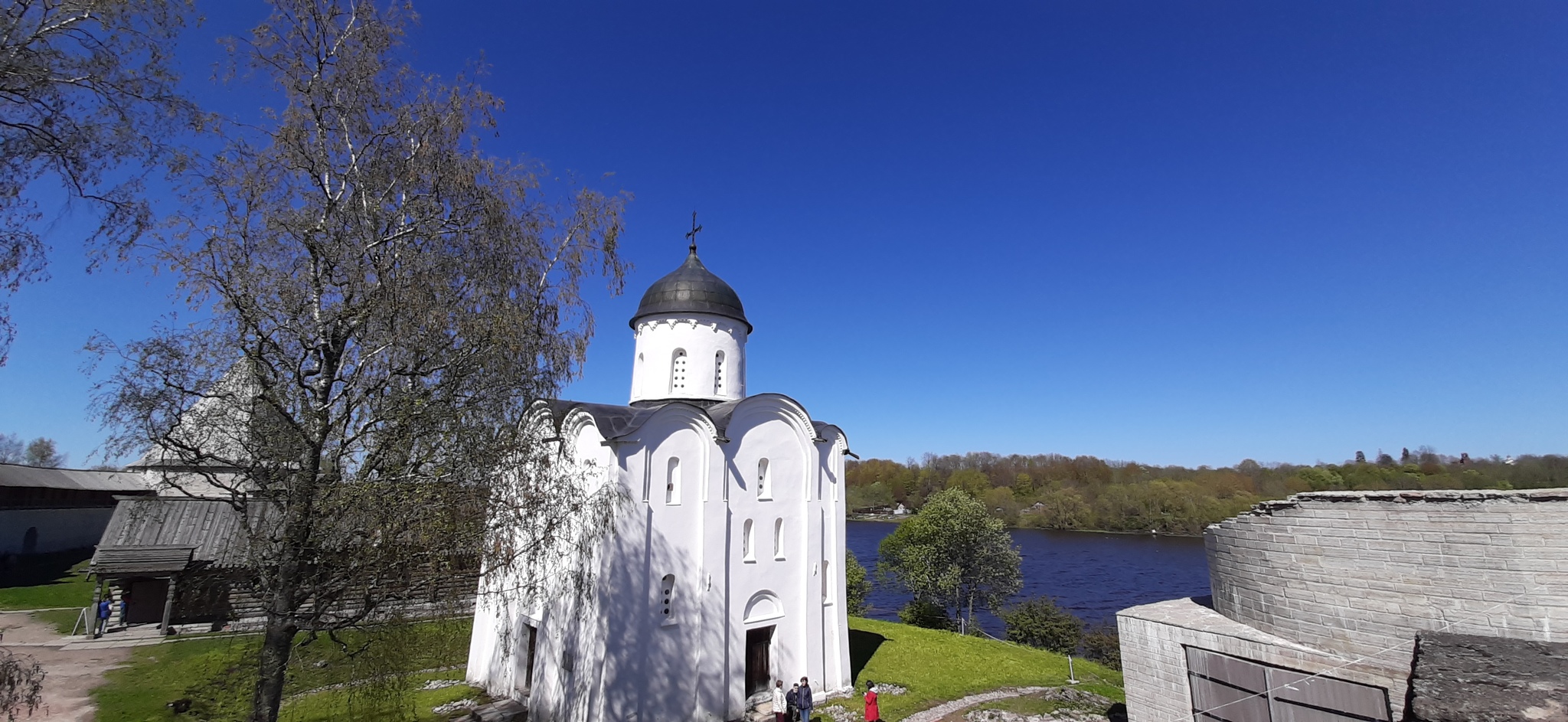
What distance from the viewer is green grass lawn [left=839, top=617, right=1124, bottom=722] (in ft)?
40.5

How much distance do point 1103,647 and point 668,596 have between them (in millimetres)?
16940

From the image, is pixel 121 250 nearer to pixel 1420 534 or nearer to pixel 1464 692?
pixel 1464 692

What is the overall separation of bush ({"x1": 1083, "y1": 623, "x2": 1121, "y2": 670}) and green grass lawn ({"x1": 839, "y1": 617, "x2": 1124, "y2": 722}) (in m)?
3.89

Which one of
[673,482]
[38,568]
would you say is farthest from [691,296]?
[38,568]

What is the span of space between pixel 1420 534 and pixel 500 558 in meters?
9.81

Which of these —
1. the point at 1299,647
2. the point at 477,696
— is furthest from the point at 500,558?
the point at 1299,647

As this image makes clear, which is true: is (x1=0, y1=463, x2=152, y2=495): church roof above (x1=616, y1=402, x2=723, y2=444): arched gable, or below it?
below

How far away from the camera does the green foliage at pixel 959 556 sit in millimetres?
23781

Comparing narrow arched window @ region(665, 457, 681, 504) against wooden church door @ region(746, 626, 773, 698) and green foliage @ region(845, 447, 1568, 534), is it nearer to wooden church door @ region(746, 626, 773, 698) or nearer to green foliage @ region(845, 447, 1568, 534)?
wooden church door @ region(746, 626, 773, 698)

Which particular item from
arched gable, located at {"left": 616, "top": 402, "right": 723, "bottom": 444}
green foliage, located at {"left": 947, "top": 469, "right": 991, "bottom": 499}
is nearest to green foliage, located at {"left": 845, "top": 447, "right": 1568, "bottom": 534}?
green foliage, located at {"left": 947, "top": 469, "right": 991, "bottom": 499}

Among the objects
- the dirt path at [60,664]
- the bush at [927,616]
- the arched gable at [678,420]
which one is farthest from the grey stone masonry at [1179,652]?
the dirt path at [60,664]

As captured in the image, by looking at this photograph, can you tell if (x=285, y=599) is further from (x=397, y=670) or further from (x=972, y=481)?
(x=972, y=481)

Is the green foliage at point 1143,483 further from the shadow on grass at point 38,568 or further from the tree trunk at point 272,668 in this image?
the shadow on grass at point 38,568

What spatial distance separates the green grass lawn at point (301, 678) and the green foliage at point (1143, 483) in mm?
20094
